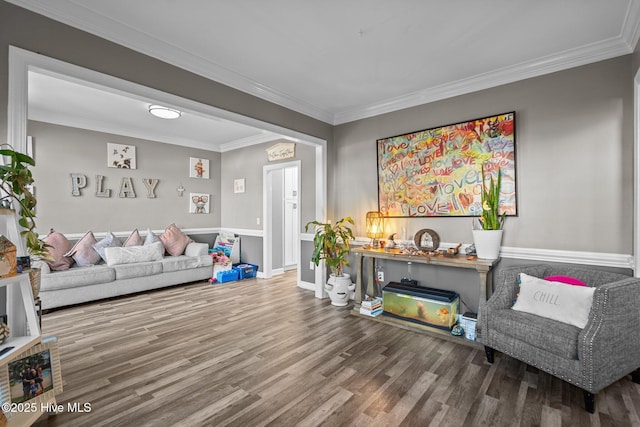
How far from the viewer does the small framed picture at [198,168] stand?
5.89 m

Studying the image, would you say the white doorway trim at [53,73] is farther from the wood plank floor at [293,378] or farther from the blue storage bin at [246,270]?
the blue storage bin at [246,270]

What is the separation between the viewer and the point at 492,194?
296 cm

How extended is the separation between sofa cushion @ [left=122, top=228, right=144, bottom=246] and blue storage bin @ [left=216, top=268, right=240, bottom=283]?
137 centimetres

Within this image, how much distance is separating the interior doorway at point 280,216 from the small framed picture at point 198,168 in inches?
56.1

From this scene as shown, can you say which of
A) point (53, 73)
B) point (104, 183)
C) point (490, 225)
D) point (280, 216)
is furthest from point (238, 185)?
point (490, 225)

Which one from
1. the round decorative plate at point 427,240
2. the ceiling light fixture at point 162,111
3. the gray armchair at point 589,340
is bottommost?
the gray armchair at point 589,340

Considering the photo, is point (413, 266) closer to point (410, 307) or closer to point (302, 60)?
point (410, 307)

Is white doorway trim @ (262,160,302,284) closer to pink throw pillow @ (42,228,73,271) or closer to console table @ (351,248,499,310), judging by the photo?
console table @ (351,248,499,310)

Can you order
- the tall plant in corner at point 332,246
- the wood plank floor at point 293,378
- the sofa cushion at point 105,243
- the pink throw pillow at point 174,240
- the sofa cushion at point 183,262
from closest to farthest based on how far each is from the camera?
the wood plank floor at point 293,378
the tall plant in corner at point 332,246
the sofa cushion at point 105,243
the sofa cushion at point 183,262
the pink throw pillow at point 174,240

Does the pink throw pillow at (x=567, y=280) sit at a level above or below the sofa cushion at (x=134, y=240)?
below

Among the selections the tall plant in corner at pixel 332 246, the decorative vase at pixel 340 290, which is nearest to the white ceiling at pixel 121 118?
the tall plant in corner at pixel 332 246

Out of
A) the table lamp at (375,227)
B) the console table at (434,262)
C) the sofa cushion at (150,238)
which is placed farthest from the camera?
the sofa cushion at (150,238)

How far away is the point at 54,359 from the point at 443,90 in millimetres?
4165

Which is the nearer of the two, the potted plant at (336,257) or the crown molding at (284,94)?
the crown molding at (284,94)
